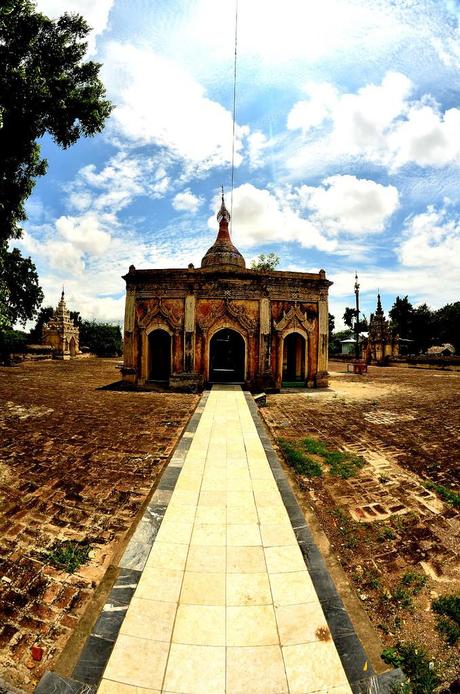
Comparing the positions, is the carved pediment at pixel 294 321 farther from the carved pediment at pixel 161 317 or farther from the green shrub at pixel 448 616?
the green shrub at pixel 448 616

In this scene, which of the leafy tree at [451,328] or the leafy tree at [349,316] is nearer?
the leafy tree at [451,328]

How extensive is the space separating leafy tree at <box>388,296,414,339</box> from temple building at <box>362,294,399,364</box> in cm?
1866

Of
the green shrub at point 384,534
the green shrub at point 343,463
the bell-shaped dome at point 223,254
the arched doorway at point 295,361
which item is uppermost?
the bell-shaped dome at point 223,254

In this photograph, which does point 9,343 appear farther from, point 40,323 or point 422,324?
point 422,324

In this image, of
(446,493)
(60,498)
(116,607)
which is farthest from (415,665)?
(60,498)

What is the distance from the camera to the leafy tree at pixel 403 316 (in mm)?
56000

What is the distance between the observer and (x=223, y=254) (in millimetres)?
20656

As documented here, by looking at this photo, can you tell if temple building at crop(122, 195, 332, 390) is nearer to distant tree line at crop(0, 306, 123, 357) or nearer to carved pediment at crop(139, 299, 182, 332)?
carved pediment at crop(139, 299, 182, 332)

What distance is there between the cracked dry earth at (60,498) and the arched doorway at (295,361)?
29.5ft

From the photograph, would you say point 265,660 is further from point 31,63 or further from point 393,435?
point 31,63

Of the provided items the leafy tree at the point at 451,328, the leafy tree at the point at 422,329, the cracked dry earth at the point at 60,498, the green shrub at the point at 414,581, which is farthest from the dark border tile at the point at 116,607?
the leafy tree at the point at 422,329

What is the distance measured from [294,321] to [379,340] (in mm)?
26715

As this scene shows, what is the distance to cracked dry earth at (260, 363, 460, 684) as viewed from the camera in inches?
130

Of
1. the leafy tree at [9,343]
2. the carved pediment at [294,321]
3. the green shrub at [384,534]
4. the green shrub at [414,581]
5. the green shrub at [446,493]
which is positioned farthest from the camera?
the leafy tree at [9,343]
